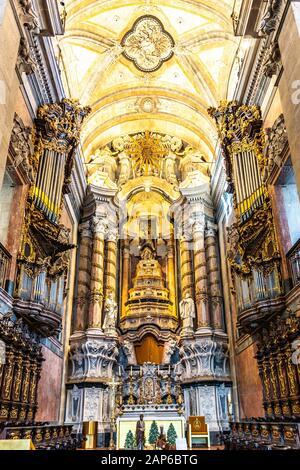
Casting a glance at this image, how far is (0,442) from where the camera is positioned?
427cm

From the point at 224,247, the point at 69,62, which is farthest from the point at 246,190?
the point at 69,62

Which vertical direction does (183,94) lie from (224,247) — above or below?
above

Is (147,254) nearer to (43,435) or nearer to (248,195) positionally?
(248,195)

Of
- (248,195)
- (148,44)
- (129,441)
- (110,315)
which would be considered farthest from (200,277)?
(148,44)

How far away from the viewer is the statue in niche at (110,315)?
16.6m

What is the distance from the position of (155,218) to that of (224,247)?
503cm

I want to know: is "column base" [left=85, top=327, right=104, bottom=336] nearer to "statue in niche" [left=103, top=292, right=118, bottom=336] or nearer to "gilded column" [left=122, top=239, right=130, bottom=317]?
"statue in niche" [left=103, top=292, right=118, bottom=336]

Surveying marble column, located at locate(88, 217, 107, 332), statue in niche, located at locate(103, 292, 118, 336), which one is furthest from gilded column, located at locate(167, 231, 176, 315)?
marble column, located at locate(88, 217, 107, 332)

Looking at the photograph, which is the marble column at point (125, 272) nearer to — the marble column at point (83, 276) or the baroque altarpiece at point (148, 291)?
the baroque altarpiece at point (148, 291)

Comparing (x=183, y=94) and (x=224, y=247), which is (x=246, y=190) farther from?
(x=183, y=94)

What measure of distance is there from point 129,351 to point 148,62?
12132 millimetres

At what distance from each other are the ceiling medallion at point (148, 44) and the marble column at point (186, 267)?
765 cm

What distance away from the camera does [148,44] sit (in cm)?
1680

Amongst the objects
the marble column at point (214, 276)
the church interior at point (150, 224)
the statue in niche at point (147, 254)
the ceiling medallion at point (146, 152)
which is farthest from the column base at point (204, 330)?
the ceiling medallion at point (146, 152)
